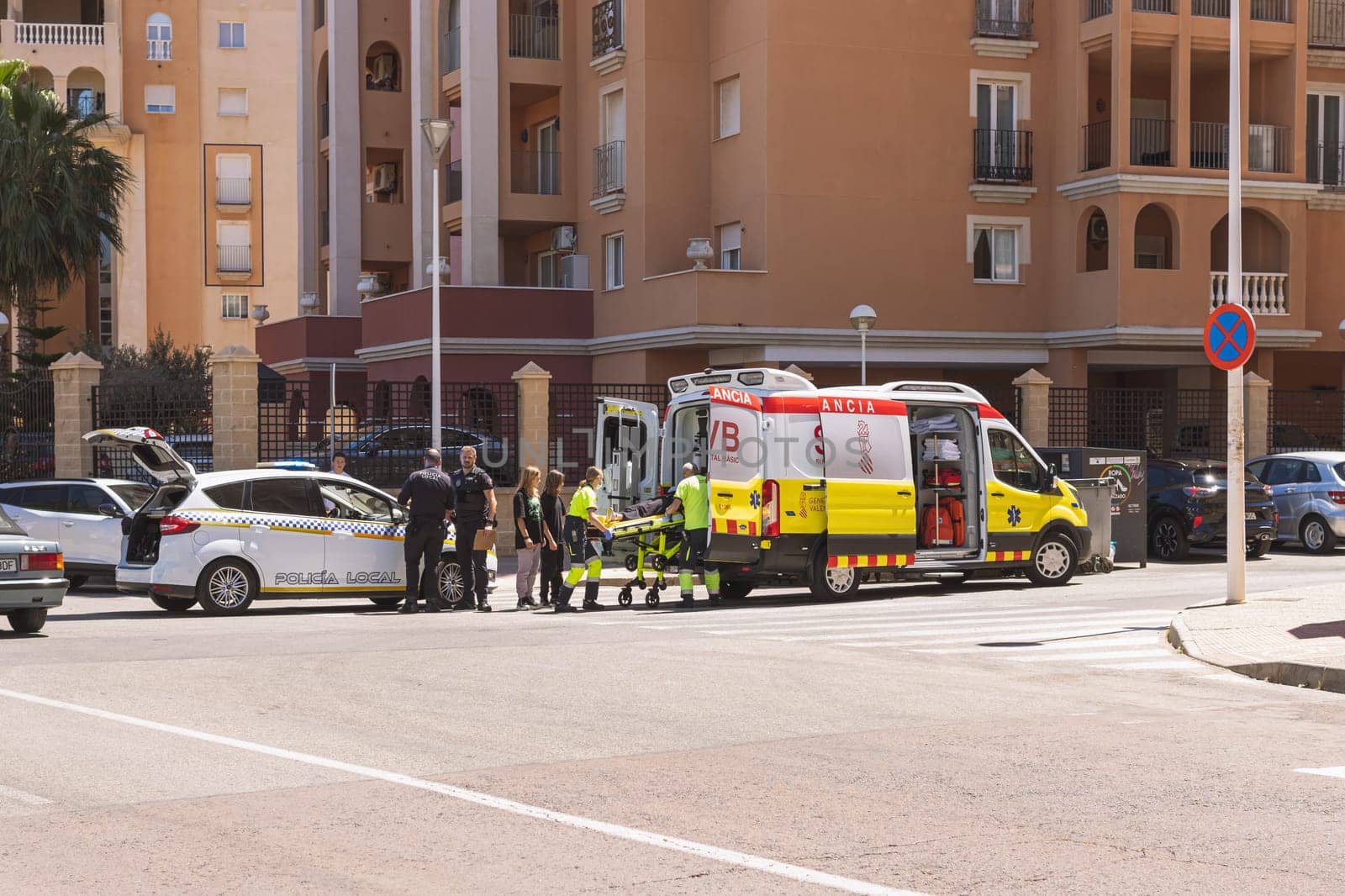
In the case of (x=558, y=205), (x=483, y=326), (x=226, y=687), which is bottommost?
(x=226, y=687)

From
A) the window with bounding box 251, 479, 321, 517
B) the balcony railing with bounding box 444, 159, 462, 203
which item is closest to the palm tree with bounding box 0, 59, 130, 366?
the balcony railing with bounding box 444, 159, 462, 203

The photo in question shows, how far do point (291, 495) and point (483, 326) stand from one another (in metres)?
20.1

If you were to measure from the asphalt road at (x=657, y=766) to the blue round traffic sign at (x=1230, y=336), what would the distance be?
3.36m

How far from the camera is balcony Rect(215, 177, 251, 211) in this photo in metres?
67.7

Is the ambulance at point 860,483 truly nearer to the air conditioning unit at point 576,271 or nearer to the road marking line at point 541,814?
the road marking line at point 541,814

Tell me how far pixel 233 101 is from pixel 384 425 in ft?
142

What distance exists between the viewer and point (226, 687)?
1280cm

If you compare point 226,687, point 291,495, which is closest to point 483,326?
point 291,495

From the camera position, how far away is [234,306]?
6819 cm

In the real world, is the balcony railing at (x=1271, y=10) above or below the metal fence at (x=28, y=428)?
above

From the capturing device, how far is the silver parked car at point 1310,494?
28.8 meters

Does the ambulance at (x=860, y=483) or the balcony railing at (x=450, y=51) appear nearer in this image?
the ambulance at (x=860, y=483)

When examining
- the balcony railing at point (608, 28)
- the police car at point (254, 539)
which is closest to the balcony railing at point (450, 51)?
the balcony railing at point (608, 28)

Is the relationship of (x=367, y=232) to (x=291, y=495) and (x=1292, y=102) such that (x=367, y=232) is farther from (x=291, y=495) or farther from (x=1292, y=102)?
(x=291, y=495)
